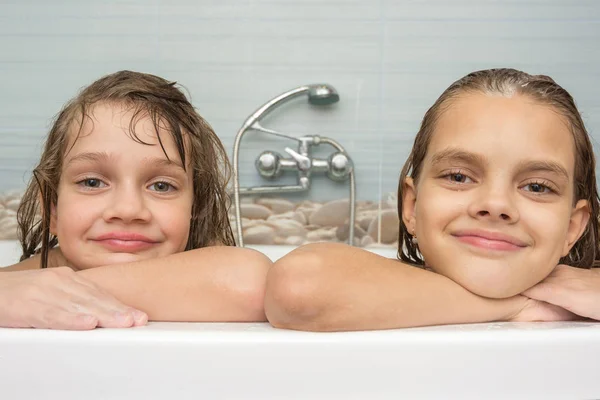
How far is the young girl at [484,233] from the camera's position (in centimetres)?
86

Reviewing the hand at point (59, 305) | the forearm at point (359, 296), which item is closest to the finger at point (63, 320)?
the hand at point (59, 305)

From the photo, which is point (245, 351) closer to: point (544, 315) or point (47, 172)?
point (544, 315)

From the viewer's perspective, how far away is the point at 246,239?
2.32 metres

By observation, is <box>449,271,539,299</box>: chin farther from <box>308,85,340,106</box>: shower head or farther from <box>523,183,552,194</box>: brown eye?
Result: <box>308,85,340,106</box>: shower head

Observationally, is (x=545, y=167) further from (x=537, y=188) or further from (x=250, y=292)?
(x=250, y=292)

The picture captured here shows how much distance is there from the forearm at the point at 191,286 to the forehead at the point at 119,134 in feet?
0.80

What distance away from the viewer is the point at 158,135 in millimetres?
1154

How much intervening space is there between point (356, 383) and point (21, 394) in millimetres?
354

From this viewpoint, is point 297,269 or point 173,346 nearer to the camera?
point 173,346

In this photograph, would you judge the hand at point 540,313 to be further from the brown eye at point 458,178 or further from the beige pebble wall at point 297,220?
the beige pebble wall at point 297,220
